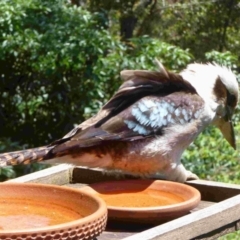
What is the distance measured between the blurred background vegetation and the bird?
239 cm

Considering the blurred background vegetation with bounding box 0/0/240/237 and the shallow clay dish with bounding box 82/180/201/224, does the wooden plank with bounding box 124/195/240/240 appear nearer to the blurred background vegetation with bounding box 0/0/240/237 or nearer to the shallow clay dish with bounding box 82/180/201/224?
the shallow clay dish with bounding box 82/180/201/224

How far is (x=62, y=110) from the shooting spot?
23.3ft

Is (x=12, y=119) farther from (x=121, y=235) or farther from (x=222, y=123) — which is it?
(x=121, y=235)

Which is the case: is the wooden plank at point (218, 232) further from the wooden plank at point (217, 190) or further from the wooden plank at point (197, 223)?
the wooden plank at point (217, 190)

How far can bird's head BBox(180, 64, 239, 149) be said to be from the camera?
4.08 meters

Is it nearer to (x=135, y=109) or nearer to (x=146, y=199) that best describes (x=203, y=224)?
(x=146, y=199)

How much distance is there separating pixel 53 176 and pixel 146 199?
74cm

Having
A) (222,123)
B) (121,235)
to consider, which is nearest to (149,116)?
(222,123)

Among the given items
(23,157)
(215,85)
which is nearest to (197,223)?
(23,157)

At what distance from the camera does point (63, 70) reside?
6.60 metres

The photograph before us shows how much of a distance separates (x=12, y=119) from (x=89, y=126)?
3.94 meters

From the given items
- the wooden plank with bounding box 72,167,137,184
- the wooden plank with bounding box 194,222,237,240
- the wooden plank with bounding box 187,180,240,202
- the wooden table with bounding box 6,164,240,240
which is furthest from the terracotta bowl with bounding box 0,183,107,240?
the wooden plank with bounding box 72,167,137,184

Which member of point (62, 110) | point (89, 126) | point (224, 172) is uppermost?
point (89, 126)

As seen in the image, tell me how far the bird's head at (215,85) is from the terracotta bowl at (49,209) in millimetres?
1616
